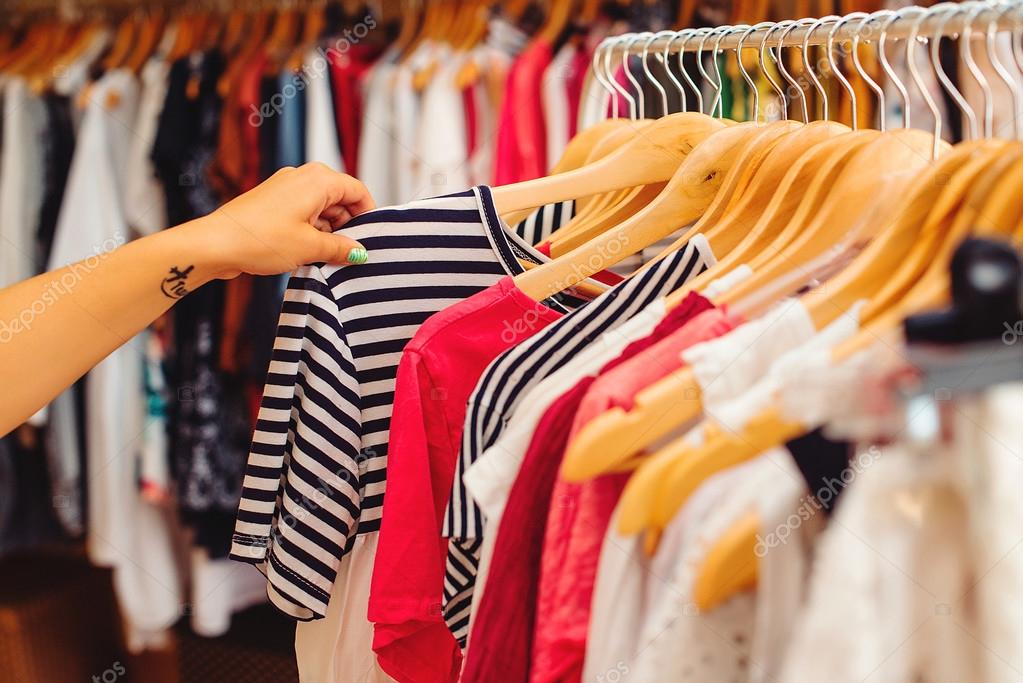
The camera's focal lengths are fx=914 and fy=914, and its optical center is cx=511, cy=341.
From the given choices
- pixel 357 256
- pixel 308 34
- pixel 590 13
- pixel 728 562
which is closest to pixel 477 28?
pixel 590 13

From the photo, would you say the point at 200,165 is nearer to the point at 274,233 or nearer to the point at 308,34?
the point at 308,34

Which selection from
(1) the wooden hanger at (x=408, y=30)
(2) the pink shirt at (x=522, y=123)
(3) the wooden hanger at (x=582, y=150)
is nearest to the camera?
(3) the wooden hanger at (x=582, y=150)

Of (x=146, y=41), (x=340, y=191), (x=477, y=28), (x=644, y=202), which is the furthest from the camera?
(x=146, y=41)

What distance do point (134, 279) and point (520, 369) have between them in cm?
33

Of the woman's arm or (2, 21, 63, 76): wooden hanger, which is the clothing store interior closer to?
the woman's arm

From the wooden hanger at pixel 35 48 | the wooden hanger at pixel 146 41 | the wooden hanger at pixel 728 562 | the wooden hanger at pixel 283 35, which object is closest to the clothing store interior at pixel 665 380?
the wooden hanger at pixel 728 562

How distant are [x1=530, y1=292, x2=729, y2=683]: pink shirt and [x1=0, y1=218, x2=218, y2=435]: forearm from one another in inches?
14.3

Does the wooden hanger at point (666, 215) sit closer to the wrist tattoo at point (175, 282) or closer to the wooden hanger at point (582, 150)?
the wooden hanger at point (582, 150)

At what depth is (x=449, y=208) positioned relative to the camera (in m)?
0.79

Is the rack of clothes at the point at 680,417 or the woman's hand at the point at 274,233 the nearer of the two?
the rack of clothes at the point at 680,417

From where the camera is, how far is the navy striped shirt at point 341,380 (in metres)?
0.74

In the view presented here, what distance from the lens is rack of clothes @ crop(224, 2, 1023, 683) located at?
421 millimetres

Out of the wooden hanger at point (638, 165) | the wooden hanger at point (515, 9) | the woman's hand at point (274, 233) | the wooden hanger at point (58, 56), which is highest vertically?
the wooden hanger at point (515, 9)

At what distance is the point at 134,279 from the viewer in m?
0.74
